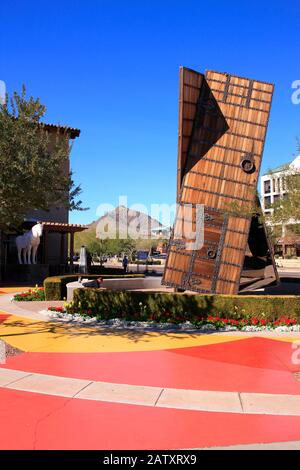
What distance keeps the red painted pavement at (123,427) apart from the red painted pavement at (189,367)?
1.43 m

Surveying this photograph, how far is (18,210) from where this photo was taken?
11125mm

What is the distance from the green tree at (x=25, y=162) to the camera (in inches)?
403

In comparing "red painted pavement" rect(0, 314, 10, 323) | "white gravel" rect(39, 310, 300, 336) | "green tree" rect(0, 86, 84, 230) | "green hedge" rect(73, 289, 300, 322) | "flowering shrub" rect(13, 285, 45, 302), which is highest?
"green tree" rect(0, 86, 84, 230)

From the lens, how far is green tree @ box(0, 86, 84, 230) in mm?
10234

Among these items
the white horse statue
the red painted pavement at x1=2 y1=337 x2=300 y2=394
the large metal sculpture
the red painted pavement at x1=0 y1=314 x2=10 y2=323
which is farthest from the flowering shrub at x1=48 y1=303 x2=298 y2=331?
the white horse statue

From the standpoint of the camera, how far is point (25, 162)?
1023cm

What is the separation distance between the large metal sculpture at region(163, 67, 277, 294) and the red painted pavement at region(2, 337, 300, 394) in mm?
5783

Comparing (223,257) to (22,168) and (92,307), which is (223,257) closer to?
(92,307)

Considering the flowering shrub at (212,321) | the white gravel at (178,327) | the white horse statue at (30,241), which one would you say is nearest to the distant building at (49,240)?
the white horse statue at (30,241)

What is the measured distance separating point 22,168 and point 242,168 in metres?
9.45

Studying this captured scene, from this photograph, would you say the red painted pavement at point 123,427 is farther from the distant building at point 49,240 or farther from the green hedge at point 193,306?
the distant building at point 49,240

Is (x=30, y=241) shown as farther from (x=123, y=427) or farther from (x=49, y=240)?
(x=123, y=427)

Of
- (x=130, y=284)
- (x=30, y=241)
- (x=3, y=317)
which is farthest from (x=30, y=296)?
(x=30, y=241)

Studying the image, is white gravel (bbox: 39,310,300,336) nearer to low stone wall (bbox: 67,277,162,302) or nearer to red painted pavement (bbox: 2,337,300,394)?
red painted pavement (bbox: 2,337,300,394)
